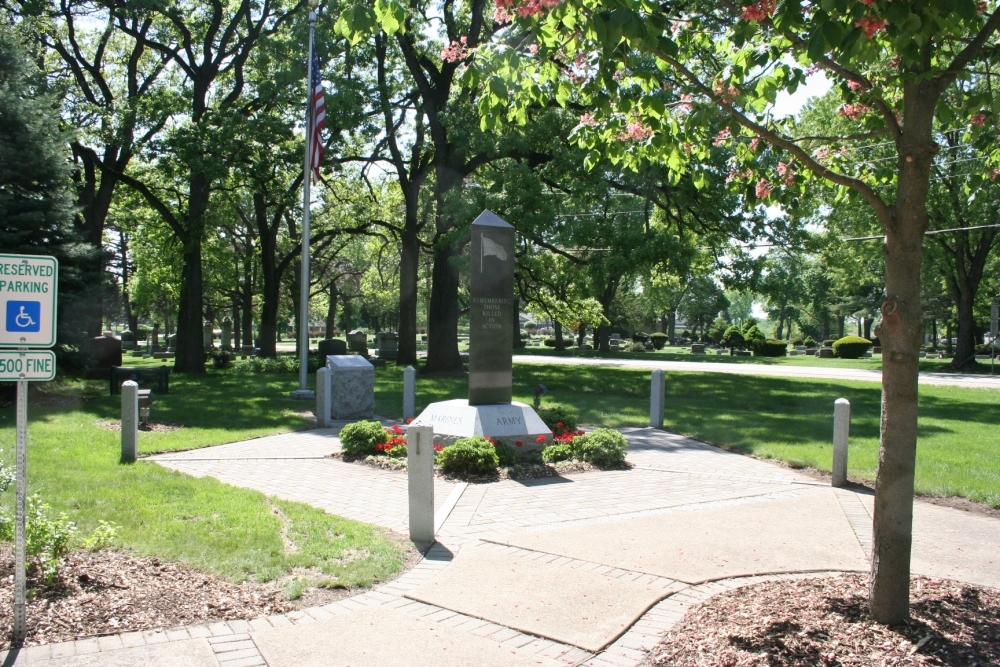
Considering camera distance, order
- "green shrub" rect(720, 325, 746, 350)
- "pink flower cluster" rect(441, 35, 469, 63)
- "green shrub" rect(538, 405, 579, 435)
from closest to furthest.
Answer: "pink flower cluster" rect(441, 35, 469, 63) < "green shrub" rect(538, 405, 579, 435) < "green shrub" rect(720, 325, 746, 350)

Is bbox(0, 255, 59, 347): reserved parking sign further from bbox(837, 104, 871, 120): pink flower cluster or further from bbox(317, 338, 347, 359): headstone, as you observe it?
bbox(317, 338, 347, 359): headstone

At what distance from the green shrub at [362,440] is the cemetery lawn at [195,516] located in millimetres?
2468

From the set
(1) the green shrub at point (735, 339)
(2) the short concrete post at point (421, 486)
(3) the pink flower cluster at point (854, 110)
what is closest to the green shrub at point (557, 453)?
(2) the short concrete post at point (421, 486)

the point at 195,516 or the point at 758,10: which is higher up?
the point at 758,10

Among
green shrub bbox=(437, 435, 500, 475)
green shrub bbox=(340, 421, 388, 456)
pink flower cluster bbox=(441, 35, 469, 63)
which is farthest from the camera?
green shrub bbox=(340, 421, 388, 456)

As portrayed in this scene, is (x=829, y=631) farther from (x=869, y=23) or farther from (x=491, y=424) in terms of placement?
(x=491, y=424)

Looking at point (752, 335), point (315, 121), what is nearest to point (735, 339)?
point (752, 335)

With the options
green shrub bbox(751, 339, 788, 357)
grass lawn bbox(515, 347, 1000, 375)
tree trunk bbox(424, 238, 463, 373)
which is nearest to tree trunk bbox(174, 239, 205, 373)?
tree trunk bbox(424, 238, 463, 373)

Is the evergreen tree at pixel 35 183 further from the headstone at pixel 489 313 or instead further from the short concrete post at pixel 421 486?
the short concrete post at pixel 421 486

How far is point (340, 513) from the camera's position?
806 centimetres

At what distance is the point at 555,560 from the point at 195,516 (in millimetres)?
3488

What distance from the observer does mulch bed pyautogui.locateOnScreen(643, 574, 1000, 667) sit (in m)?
4.27

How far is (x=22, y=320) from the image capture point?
471cm

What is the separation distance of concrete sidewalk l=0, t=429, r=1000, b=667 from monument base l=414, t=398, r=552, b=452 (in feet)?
3.65
